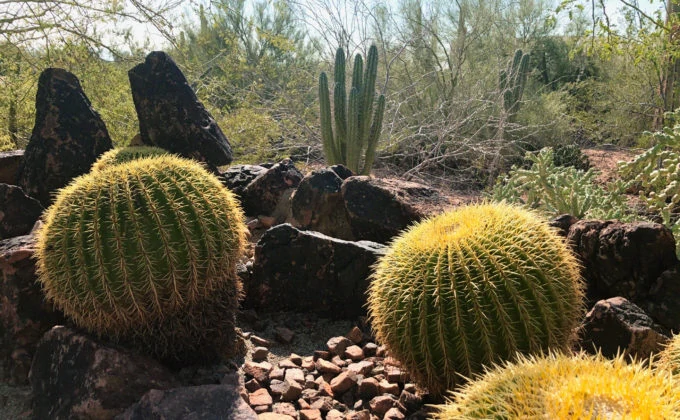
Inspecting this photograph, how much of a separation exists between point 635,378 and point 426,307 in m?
1.16

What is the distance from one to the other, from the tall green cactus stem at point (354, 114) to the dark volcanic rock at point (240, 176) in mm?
2557

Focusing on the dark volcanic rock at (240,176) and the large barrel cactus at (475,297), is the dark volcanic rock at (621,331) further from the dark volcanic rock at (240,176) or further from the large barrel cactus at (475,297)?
the dark volcanic rock at (240,176)

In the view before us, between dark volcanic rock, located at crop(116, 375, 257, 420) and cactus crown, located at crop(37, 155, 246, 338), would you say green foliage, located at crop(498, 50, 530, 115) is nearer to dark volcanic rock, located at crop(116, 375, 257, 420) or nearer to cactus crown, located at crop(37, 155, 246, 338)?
cactus crown, located at crop(37, 155, 246, 338)

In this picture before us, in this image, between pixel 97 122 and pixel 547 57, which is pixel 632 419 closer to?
pixel 97 122

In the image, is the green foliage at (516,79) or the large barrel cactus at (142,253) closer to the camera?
the large barrel cactus at (142,253)

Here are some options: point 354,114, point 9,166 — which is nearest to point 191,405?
point 9,166

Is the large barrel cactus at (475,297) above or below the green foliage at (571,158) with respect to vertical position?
below

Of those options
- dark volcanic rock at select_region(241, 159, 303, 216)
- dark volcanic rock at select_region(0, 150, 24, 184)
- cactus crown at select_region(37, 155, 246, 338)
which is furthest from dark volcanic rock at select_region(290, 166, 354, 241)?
dark volcanic rock at select_region(0, 150, 24, 184)

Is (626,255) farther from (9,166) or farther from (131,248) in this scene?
(9,166)

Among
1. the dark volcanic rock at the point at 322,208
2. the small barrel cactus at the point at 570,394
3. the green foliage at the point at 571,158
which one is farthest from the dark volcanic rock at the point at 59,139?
the green foliage at the point at 571,158

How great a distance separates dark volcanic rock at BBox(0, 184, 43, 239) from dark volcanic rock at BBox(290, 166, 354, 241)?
2.11 meters

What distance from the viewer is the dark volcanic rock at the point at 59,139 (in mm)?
5121

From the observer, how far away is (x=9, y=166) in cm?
564

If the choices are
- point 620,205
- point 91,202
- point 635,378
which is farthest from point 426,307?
point 620,205
